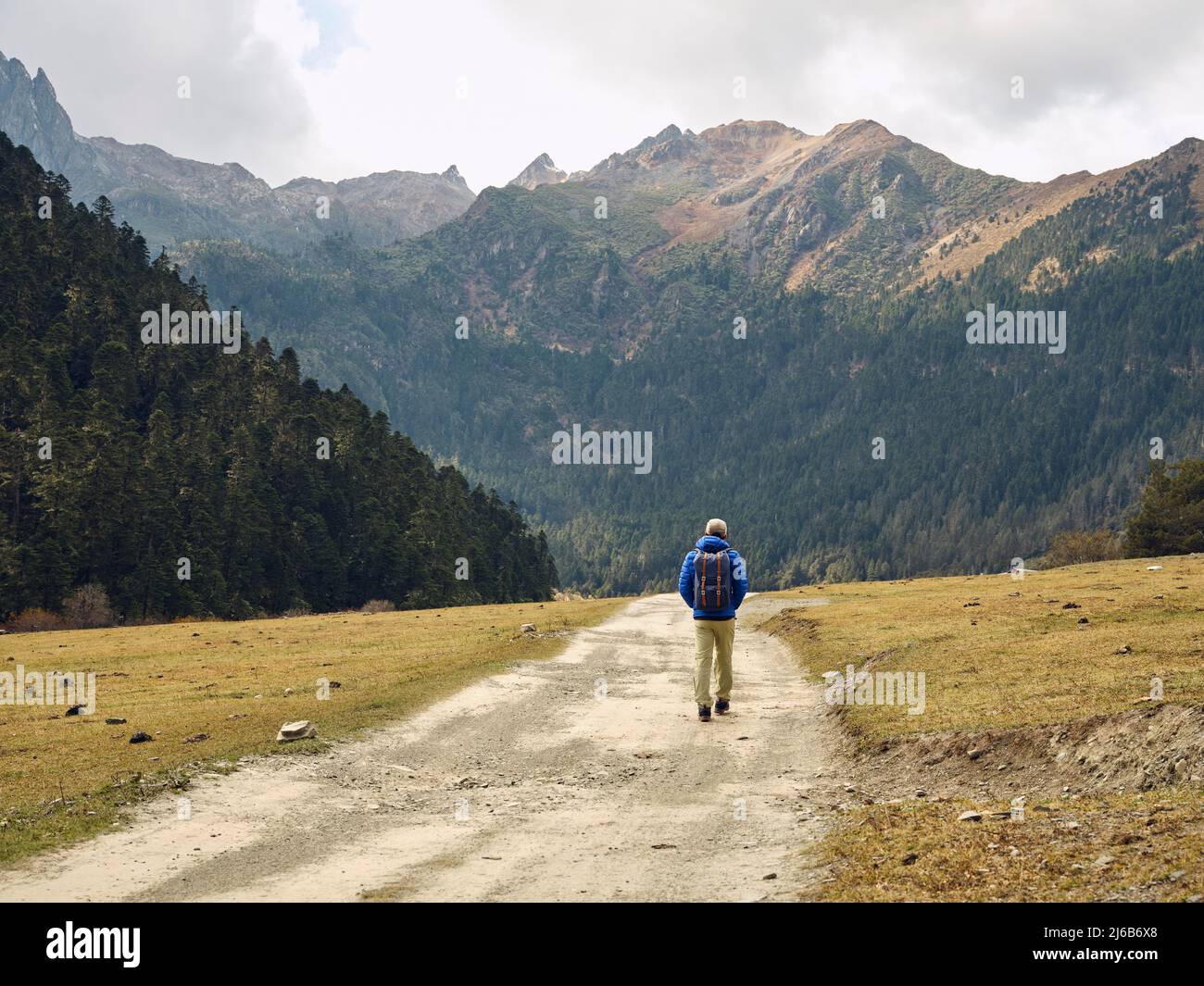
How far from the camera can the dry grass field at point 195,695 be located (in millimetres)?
16766

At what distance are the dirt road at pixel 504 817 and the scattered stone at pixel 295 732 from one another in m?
0.78

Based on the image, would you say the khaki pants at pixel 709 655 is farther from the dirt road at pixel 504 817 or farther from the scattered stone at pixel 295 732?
the scattered stone at pixel 295 732

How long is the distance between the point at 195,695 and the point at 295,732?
31.6ft

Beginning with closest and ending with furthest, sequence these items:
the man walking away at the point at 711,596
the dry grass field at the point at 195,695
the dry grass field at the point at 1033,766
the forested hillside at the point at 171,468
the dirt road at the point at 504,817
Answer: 1. the dry grass field at the point at 1033,766
2. the dirt road at the point at 504,817
3. the dry grass field at the point at 195,695
4. the man walking away at the point at 711,596
5. the forested hillside at the point at 171,468

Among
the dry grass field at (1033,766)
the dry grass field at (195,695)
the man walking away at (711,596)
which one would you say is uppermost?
the man walking away at (711,596)

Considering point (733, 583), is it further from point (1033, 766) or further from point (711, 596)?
point (1033, 766)

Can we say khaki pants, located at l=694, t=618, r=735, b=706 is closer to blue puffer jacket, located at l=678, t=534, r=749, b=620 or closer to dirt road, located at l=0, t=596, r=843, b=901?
blue puffer jacket, located at l=678, t=534, r=749, b=620

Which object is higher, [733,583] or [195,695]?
[733,583]

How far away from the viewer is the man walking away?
79.0 ft

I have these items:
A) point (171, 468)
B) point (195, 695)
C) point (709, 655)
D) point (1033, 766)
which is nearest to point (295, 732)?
point (709, 655)

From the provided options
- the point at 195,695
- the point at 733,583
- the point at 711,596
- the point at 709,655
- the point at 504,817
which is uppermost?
the point at 733,583

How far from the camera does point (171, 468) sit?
9762 cm

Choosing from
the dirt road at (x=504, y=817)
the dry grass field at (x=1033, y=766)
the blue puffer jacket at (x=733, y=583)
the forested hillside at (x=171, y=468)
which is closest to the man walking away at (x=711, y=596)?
the blue puffer jacket at (x=733, y=583)

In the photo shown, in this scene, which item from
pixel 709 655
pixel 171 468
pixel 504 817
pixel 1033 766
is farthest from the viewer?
pixel 171 468
